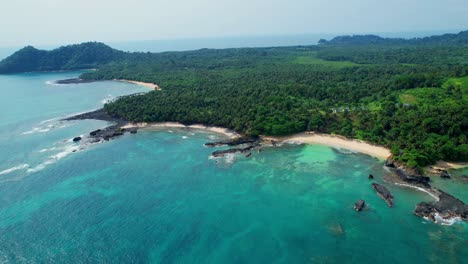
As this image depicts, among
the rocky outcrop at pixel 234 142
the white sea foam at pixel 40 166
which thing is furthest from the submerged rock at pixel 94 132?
the rocky outcrop at pixel 234 142

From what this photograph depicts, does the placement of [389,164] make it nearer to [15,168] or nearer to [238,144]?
[238,144]

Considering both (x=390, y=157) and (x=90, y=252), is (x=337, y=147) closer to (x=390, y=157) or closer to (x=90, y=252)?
(x=390, y=157)

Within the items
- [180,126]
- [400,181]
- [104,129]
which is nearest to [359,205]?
[400,181]

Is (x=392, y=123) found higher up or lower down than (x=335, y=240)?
higher up

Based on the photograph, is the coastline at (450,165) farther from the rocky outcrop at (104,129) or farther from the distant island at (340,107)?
the rocky outcrop at (104,129)

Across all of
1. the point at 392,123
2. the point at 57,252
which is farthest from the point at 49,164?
the point at 392,123

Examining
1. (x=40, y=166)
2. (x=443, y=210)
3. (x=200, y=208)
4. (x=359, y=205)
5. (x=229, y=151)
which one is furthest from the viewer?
(x=229, y=151)
